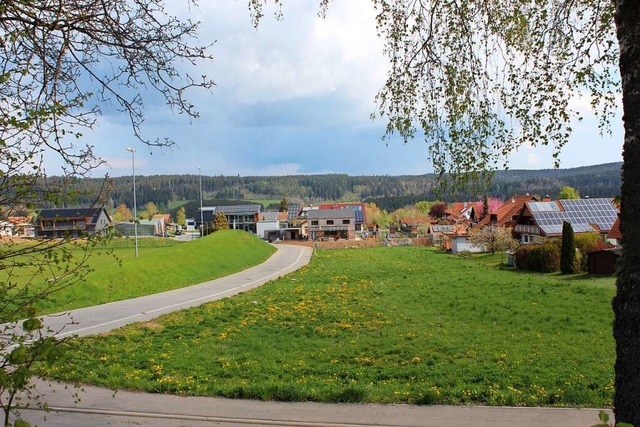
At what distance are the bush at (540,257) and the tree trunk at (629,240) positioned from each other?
1326 inches

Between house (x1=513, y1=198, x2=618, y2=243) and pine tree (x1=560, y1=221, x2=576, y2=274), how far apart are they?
1632 cm

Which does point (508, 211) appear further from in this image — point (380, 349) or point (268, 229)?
point (380, 349)

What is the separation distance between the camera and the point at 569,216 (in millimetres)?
50094

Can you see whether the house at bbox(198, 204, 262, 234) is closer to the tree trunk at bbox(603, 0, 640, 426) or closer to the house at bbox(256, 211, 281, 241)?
the house at bbox(256, 211, 281, 241)

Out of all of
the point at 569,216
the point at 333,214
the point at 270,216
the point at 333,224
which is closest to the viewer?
the point at 569,216

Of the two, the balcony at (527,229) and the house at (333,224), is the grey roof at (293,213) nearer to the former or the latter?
the house at (333,224)

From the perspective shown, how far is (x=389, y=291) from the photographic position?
2541cm

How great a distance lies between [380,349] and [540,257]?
2651 centimetres

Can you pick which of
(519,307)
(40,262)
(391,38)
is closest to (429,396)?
(391,38)

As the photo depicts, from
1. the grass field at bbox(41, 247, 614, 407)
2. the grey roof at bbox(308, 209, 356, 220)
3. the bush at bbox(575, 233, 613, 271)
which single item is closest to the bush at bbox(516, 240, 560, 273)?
the bush at bbox(575, 233, 613, 271)

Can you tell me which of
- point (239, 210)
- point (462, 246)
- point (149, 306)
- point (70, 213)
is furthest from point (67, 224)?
point (239, 210)

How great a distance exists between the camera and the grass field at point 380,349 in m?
8.47

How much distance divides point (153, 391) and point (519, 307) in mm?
13885

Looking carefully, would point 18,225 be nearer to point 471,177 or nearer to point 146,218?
point 146,218
